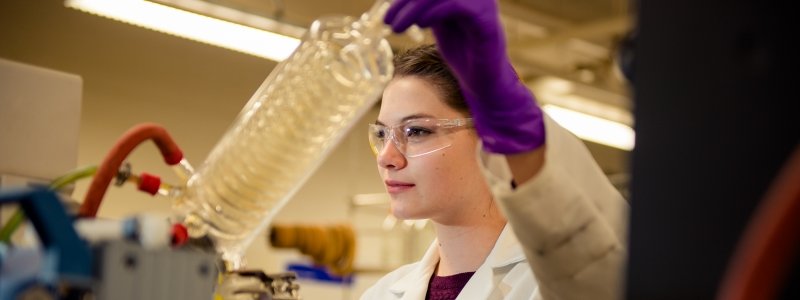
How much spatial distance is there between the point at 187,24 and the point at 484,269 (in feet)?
10.1

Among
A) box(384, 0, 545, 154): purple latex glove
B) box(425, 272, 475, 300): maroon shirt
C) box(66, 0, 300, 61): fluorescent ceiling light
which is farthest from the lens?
box(66, 0, 300, 61): fluorescent ceiling light

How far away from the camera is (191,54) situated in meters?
6.17

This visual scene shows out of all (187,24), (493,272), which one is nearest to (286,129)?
(493,272)

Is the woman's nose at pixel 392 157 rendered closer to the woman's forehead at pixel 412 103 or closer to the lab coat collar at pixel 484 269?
the woman's forehead at pixel 412 103

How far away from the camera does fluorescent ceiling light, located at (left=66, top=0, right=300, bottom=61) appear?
432 centimetres

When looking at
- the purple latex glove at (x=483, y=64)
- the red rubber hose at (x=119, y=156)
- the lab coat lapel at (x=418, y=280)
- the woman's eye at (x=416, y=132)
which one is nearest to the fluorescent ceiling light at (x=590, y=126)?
the lab coat lapel at (x=418, y=280)

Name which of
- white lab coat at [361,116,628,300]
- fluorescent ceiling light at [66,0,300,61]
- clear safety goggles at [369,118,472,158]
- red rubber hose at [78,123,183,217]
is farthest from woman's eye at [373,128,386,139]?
fluorescent ceiling light at [66,0,300,61]

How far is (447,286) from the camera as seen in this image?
1.93m

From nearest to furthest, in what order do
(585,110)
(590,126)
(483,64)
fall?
(483,64), (585,110), (590,126)

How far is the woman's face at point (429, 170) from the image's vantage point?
5.92 feet

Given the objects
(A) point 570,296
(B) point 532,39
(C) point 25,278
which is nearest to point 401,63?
(A) point 570,296

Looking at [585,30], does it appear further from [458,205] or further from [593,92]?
[458,205]

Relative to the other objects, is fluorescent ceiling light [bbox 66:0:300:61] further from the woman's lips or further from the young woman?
the young woman

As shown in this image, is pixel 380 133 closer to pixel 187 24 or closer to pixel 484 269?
pixel 484 269
